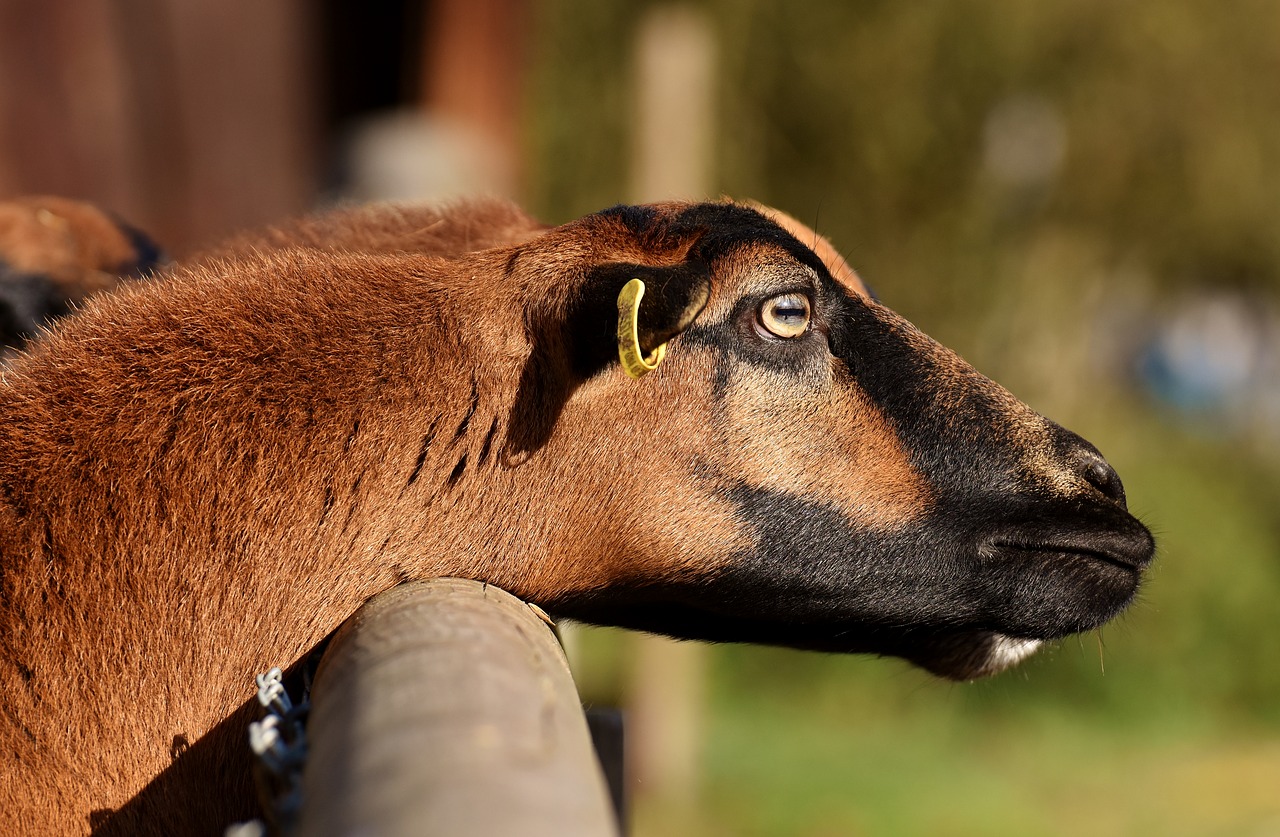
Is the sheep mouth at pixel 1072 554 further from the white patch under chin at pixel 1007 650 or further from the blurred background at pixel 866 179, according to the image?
the blurred background at pixel 866 179

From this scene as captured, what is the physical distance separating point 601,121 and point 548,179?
1.99 ft

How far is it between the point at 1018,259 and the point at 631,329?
9.89 m

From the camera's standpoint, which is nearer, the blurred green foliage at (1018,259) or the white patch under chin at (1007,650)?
the white patch under chin at (1007,650)

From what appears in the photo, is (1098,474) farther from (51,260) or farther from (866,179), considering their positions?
(866,179)

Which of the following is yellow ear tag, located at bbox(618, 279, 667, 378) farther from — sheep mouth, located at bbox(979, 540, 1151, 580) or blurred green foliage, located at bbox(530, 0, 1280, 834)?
blurred green foliage, located at bbox(530, 0, 1280, 834)

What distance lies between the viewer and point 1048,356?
41.0 feet

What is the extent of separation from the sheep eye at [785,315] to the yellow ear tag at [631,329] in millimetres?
349

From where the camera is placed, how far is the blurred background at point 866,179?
7.28 meters

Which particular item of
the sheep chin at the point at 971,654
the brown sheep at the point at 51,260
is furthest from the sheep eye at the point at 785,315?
the brown sheep at the point at 51,260

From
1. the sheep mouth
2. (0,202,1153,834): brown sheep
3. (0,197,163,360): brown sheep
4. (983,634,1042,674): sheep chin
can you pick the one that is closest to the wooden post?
(0,202,1153,834): brown sheep

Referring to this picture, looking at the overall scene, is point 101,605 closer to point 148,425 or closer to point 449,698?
point 148,425

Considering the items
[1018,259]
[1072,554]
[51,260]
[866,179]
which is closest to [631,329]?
[1072,554]

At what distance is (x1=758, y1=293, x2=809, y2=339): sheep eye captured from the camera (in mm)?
2742

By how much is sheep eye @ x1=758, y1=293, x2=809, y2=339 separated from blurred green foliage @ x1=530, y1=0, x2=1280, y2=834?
189 inches
